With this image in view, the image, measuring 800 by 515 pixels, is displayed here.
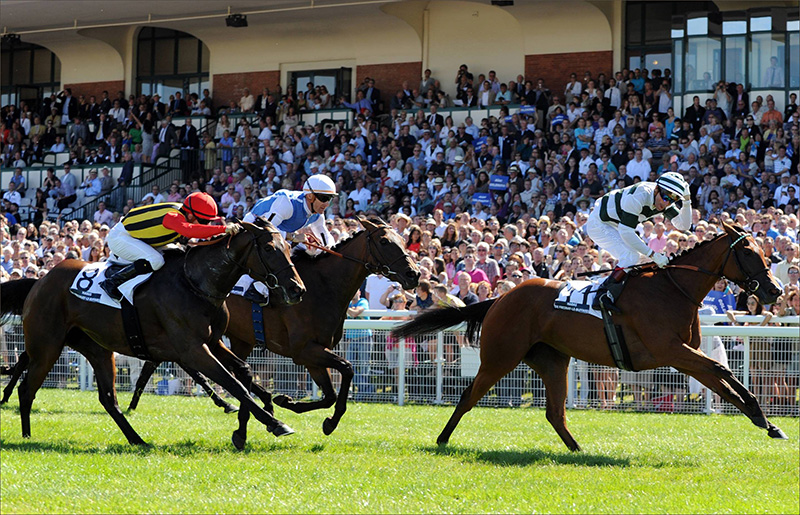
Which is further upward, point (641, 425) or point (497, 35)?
point (497, 35)

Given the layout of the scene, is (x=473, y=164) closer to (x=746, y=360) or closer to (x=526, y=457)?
(x=746, y=360)

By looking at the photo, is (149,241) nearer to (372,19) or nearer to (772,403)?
(772,403)

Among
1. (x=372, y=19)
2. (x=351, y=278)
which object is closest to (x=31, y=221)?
(x=372, y=19)

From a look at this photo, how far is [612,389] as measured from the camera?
1056 cm

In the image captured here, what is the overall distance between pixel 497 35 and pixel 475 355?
47.9ft

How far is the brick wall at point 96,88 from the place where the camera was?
29.3 m

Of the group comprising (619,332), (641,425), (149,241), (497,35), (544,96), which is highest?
(497,35)

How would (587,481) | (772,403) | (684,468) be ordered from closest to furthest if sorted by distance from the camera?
(587,481) → (684,468) → (772,403)

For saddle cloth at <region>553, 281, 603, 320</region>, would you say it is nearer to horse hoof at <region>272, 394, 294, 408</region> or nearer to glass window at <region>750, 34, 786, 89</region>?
horse hoof at <region>272, 394, 294, 408</region>

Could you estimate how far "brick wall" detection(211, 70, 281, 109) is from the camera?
88.7 ft

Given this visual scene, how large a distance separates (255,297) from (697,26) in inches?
570

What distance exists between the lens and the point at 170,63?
28859 millimetres

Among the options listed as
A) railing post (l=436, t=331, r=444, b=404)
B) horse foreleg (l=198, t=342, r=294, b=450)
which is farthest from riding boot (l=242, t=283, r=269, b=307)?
railing post (l=436, t=331, r=444, b=404)

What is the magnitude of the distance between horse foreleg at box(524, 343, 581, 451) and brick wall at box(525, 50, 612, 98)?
50.0 ft
